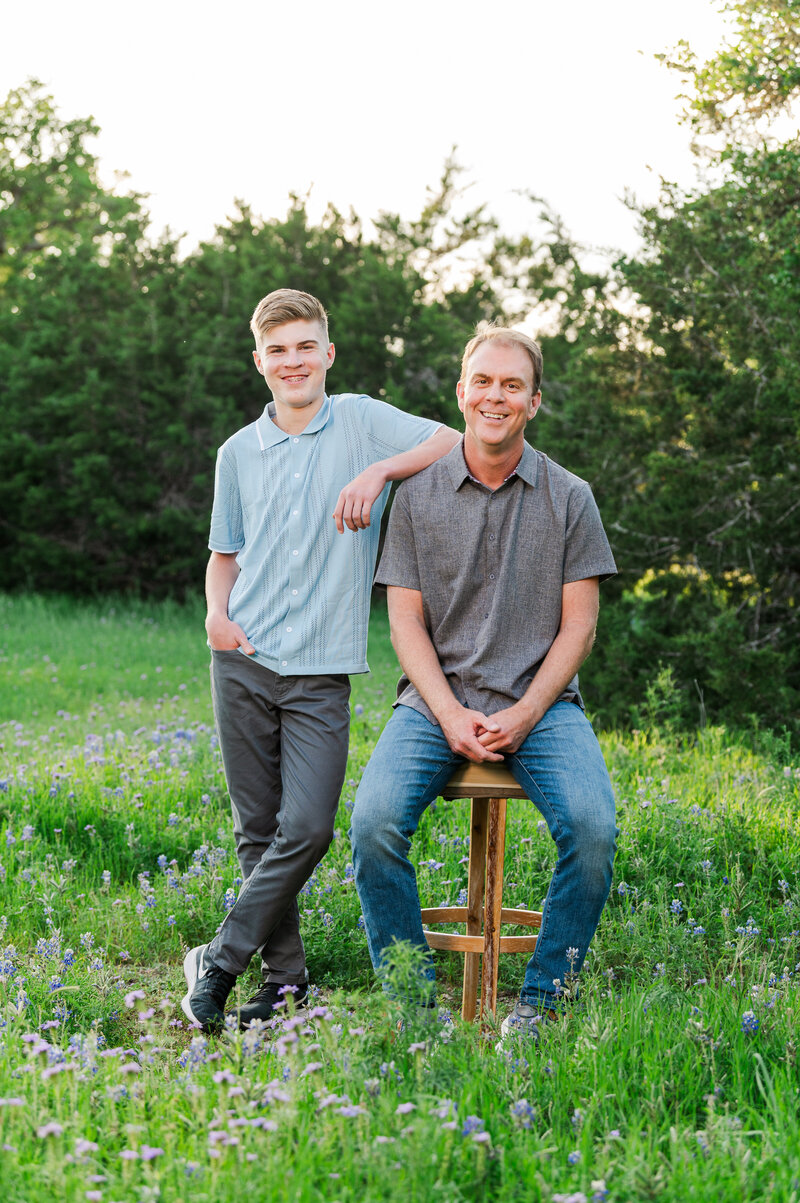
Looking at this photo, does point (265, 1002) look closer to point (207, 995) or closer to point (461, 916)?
point (207, 995)

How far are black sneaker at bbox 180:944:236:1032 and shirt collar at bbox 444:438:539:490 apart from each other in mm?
1721

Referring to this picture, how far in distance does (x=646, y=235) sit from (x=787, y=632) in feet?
10.2

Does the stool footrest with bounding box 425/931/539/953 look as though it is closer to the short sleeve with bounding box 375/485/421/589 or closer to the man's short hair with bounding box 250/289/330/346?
the short sleeve with bounding box 375/485/421/589

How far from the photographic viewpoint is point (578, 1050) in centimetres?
263

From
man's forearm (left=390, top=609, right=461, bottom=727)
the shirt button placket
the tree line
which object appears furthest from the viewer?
the tree line

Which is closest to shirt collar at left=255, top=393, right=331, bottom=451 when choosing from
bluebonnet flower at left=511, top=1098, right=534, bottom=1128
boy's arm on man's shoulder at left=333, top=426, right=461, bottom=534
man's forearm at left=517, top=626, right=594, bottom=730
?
boy's arm on man's shoulder at left=333, top=426, right=461, bottom=534

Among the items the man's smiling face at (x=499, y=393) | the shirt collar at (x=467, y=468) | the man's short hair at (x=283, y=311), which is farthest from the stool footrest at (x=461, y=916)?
the man's short hair at (x=283, y=311)

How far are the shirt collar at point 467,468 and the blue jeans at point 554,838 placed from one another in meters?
0.83

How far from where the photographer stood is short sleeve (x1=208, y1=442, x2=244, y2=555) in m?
3.64

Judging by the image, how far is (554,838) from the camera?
3.14m

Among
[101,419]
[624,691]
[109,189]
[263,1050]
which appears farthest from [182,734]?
[109,189]

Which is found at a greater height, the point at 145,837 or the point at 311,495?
the point at 311,495

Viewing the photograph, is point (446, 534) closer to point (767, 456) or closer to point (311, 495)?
point (311, 495)

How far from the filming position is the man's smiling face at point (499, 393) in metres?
3.37
